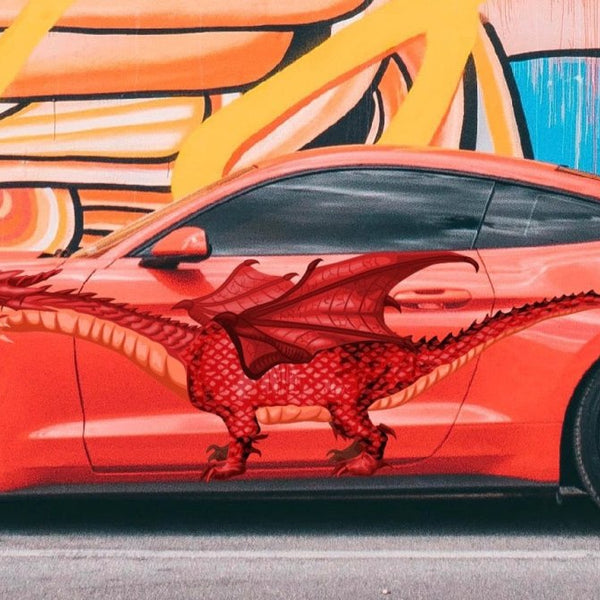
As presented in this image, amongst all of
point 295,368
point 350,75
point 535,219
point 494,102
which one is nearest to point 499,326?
point 535,219

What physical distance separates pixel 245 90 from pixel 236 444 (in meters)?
4.54

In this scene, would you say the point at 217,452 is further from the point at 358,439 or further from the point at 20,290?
the point at 20,290

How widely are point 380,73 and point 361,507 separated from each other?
159 inches

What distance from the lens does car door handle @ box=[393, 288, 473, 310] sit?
5.78 meters

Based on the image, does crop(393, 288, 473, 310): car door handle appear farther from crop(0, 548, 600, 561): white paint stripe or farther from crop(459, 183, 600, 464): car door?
crop(0, 548, 600, 561): white paint stripe

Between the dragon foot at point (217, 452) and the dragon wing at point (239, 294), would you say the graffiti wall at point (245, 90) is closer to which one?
the dragon wing at point (239, 294)

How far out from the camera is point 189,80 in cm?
986

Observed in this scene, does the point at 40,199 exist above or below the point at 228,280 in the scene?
below

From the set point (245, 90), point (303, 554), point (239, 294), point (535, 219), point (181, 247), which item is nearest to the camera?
point (303, 554)

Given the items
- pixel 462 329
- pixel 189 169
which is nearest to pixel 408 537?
pixel 462 329

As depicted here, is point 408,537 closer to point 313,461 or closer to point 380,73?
point 313,461

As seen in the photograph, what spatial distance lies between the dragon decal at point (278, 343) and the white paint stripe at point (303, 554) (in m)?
0.40

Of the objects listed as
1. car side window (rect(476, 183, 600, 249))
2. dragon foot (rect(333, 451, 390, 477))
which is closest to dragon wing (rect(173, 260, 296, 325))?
dragon foot (rect(333, 451, 390, 477))

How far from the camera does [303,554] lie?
5598mm
